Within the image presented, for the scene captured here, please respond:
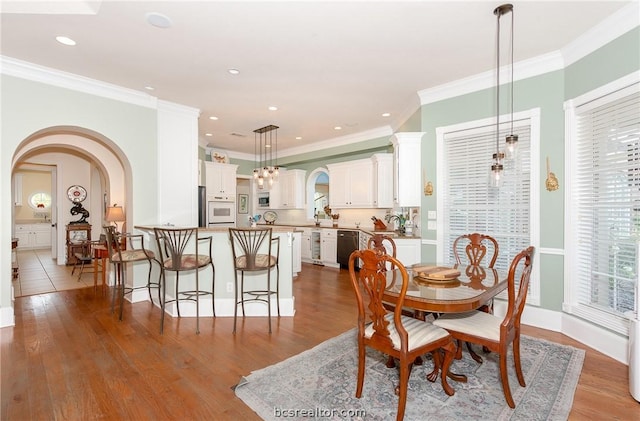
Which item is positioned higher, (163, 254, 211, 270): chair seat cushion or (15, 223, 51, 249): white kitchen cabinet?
(163, 254, 211, 270): chair seat cushion

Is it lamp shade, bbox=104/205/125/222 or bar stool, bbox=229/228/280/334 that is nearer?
bar stool, bbox=229/228/280/334

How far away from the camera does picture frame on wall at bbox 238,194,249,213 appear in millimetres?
8594

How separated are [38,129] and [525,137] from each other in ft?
18.3

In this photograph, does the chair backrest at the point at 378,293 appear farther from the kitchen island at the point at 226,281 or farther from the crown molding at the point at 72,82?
the crown molding at the point at 72,82

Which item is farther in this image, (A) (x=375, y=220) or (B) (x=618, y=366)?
(A) (x=375, y=220)

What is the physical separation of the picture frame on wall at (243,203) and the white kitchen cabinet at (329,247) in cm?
284

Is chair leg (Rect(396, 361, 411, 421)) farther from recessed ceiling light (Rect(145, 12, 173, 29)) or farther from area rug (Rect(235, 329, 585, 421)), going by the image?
recessed ceiling light (Rect(145, 12, 173, 29))

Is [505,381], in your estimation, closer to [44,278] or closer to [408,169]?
[408,169]

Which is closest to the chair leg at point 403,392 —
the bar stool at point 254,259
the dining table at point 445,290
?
the dining table at point 445,290

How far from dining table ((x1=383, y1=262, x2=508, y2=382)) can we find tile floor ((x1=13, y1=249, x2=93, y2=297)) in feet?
17.6

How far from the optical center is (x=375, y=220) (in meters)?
6.30

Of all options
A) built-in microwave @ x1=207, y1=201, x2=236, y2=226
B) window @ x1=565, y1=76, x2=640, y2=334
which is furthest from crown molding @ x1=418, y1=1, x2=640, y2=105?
built-in microwave @ x1=207, y1=201, x2=236, y2=226

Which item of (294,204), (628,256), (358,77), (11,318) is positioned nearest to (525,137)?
(628,256)

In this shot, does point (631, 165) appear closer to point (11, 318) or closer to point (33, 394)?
point (33, 394)
